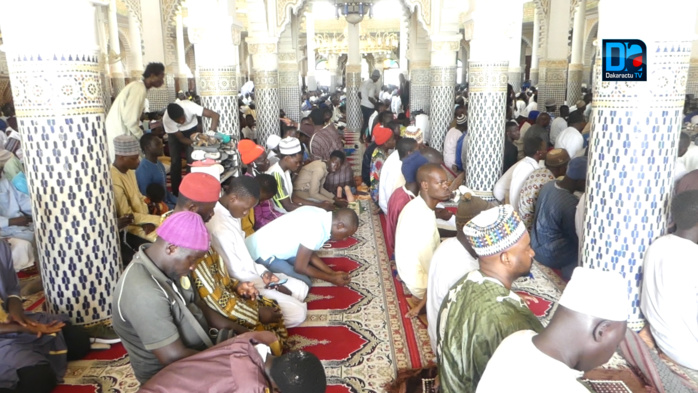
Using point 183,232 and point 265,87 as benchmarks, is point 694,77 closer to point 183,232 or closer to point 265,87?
point 265,87

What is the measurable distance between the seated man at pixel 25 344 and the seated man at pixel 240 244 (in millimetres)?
729

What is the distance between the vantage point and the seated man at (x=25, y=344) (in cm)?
202

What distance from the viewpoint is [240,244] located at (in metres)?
2.61

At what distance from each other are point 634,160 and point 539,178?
3.66 ft

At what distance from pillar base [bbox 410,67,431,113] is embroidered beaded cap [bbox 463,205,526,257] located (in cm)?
755

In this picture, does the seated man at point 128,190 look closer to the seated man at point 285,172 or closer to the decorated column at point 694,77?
the seated man at point 285,172

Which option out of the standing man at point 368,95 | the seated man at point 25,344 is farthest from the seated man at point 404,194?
the standing man at point 368,95

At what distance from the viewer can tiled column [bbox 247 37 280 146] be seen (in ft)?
24.6

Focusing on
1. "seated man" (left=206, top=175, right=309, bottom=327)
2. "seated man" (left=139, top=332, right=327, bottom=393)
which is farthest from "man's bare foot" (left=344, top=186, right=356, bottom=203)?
"seated man" (left=139, top=332, right=327, bottom=393)

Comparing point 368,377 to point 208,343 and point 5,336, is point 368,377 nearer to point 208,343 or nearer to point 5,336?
point 208,343

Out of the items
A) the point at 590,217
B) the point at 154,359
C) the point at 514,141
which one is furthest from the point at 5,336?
the point at 514,141

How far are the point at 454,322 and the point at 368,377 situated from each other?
80cm

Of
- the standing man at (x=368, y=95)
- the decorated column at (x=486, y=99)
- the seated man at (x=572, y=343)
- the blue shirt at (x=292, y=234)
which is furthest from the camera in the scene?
the standing man at (x=368, y=95)

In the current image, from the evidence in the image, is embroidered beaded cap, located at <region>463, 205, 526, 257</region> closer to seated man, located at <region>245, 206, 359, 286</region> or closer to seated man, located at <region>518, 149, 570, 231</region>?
seated man, located at <region>245, 206, 359, 286</region>
